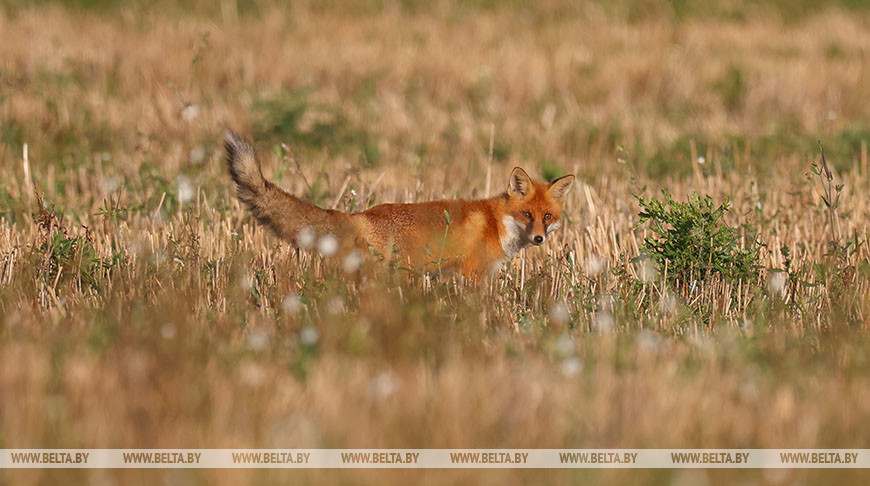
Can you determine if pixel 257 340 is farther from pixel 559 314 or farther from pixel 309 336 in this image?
pixel 559 314

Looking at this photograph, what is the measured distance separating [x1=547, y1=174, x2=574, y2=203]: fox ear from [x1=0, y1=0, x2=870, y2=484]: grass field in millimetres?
367

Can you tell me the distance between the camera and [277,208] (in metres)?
5.41

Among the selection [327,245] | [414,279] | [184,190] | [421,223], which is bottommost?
[414,279]

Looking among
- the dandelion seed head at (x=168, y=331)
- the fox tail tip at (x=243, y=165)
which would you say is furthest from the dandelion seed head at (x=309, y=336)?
the fox tail tip at (x=243, y=165)

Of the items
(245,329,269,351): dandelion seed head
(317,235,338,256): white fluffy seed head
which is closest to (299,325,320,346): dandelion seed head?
(245,329,269,351): dandelion seed head

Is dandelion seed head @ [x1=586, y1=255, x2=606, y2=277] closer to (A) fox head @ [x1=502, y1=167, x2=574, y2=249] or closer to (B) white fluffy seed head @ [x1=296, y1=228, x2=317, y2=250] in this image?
(A) fox head @ [x1=502, y1=167, x2=574, y2=249]

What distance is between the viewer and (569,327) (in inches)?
195

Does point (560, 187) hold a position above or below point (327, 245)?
above

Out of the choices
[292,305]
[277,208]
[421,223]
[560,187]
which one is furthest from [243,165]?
[560,187]

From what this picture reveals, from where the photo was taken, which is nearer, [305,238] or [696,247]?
[305,238]

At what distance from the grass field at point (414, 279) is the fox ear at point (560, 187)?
367 mm

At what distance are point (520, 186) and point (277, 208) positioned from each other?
5.21 ft

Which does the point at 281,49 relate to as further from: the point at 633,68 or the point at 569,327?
the point at 569,327

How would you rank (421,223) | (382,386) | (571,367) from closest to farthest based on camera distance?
(382,386) < (571,367) < (421,223)
